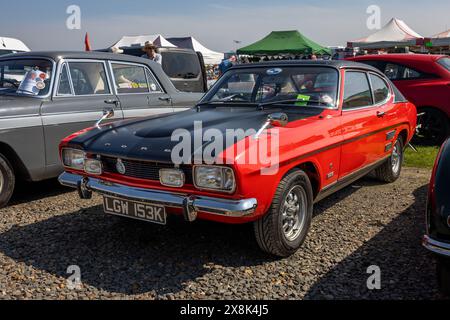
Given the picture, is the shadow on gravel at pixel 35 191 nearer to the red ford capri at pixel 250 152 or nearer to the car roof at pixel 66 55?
the red ford capri at pixel 250 152

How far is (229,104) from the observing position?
4289 millimetres

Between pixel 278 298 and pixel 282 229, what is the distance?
1.79 feet

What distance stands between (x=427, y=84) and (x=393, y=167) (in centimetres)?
279

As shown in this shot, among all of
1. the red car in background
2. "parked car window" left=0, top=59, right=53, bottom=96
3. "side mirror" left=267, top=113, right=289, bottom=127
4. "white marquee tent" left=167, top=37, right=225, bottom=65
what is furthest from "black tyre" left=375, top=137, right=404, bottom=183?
"white marquee tent" left=167, top=37, right=225, bottom=65

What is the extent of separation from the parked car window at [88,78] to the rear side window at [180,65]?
3.56 m

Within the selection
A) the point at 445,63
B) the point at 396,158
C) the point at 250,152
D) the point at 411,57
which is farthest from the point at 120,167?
the point at 445,63

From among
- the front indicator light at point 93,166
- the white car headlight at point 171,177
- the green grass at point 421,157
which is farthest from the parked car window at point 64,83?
the green grass at point 421,157

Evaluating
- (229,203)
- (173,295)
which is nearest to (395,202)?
(229,203)

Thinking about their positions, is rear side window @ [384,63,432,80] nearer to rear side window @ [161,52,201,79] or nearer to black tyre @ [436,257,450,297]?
rear side window @ [161,52,201,79]

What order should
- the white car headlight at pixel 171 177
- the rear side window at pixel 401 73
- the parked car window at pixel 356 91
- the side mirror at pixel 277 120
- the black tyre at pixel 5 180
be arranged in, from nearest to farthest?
1. the white car headlight at pixel 171 177
2. the side mirror at pixel 277 120
3. the parked car window at pixel 356 91
4. the black tyre at pixel 5 180
5. the rear side window at pixel 401 73

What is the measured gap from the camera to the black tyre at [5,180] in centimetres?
445

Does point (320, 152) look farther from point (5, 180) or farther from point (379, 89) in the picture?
point (5, 180)

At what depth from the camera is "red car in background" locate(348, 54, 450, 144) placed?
7.47 metres

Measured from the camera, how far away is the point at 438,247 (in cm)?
245
